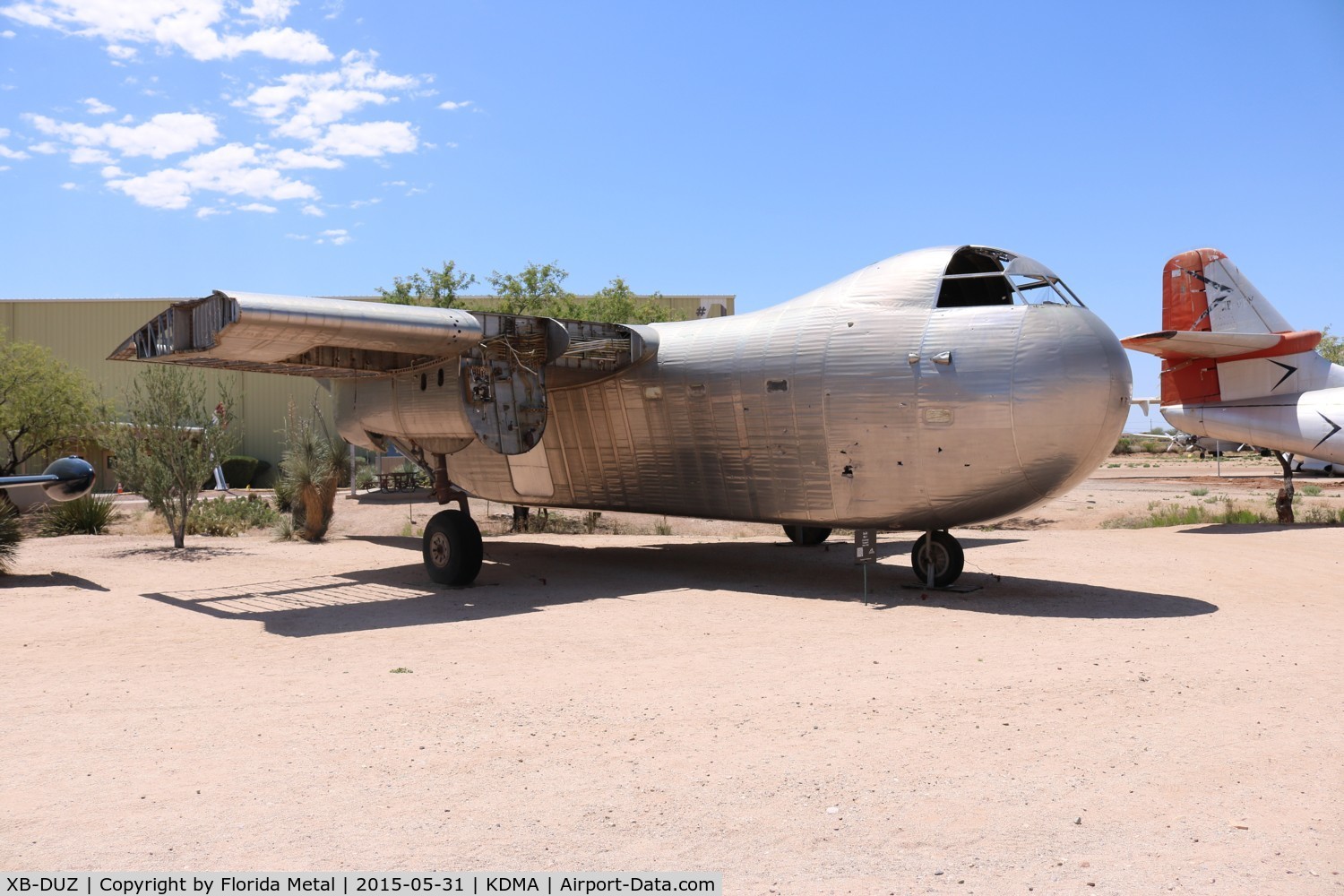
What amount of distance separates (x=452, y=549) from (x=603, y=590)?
2334mm

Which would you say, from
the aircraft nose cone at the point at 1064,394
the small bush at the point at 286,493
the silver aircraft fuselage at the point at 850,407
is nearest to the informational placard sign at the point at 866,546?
the silver aircraft fuselage at the point at 850,407

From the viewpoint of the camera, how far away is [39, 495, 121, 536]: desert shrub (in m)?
23.0

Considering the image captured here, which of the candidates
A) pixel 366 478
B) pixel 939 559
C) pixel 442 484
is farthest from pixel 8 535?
pixel 366 478

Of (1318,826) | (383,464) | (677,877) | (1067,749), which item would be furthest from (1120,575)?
(383,464)

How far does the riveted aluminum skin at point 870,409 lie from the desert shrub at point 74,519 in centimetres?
1422

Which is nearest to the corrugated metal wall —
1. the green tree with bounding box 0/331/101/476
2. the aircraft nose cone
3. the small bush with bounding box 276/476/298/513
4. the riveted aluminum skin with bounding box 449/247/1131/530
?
the green tree with bounding box 0/331/101/476

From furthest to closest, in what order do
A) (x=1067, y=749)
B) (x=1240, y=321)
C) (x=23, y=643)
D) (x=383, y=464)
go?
(x=383, y=464)
(x=1240, y=321)
(x=23, y=643)
(x=1067, y=749)

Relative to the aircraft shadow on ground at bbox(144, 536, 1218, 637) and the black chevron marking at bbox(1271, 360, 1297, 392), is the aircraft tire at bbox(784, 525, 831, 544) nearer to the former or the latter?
the aircraft shadow on ground at bbox(144, 536, 1218, 637)

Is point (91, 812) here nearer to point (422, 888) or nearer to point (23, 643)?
point (422, 888)

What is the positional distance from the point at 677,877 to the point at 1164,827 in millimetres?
2457

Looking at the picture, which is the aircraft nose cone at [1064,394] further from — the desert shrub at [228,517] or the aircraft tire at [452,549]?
the desert shrub at [228,517]

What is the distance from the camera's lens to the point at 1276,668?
8.45 meters

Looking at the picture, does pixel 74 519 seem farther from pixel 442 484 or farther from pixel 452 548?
pixel 452 548

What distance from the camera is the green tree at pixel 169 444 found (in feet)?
66.4
